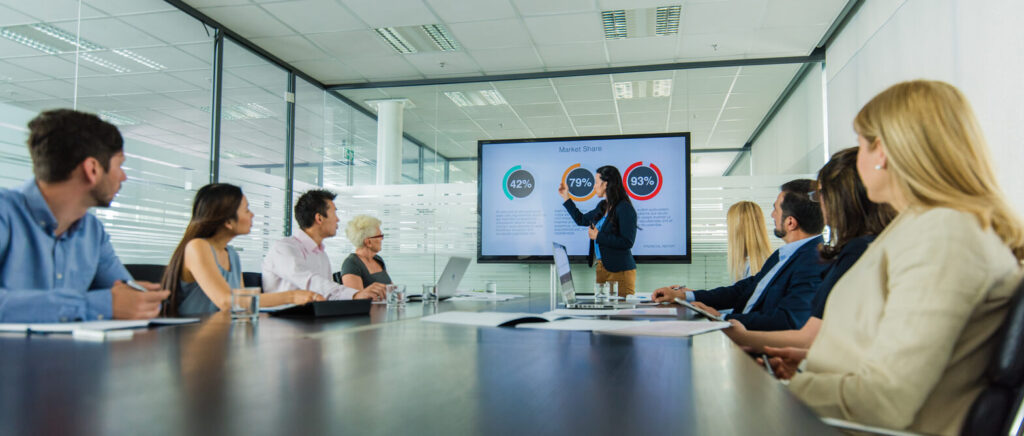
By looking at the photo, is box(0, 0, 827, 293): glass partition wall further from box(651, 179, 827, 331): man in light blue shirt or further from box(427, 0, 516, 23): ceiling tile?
box(651, 179, 827, 331): man in light blue shirt

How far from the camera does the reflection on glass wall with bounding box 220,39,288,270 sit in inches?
217

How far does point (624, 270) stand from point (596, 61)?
244 cm

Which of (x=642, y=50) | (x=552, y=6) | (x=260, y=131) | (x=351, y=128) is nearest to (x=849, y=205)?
(x=552, y=6)

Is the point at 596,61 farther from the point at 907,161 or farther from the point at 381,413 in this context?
Result: the point at 381,413

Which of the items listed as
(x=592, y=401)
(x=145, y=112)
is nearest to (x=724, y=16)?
(x=592, y=401)

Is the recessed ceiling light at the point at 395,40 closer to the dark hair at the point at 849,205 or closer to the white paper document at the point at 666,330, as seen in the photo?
the dark hair at the point at 849,205

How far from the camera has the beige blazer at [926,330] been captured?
33.1 inches

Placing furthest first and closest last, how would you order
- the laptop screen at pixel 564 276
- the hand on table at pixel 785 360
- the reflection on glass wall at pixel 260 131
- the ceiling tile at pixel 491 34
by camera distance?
the reflection on glass wall at pixel 260 131, the ceiling tile at pixel 491 34, the laptop screen at pixel 564 276, the hand on table at pixel 785 360

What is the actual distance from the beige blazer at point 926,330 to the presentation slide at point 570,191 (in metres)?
4.81

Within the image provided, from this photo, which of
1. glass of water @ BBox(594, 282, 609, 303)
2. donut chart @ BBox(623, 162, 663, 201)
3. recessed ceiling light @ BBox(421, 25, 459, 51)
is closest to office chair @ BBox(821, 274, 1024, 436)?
glass of water @ BBox(594, 282, 609, 303)

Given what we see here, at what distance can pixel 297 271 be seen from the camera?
322 centimetres

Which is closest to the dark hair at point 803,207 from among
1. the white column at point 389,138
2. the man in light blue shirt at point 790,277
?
the man in light blue shirt at point 790,277

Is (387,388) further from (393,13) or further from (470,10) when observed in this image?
(393,13)

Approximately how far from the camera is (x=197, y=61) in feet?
17.4
